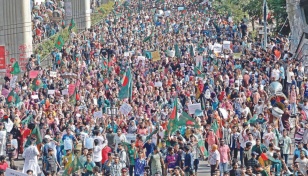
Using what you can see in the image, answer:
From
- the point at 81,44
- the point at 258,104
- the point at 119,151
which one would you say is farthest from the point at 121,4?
the point at 119,151

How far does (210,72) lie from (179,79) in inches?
54.9

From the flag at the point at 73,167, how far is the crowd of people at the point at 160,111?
0.02m

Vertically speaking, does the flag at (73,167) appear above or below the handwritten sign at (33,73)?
below

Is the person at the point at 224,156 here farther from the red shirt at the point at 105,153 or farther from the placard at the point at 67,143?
the placard at the point at 67,143

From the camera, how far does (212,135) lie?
25.4 m

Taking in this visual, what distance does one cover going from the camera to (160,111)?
29.4m

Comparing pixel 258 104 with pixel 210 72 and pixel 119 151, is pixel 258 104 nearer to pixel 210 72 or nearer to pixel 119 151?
pixel 119 151

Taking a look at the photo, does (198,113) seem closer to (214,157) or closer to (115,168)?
(214,157)

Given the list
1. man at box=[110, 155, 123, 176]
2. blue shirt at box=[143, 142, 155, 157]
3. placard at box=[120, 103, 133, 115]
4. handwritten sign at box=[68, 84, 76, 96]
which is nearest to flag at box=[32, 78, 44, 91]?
handwritten sign at box=[68, 84, 76, 96]

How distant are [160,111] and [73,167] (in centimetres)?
625

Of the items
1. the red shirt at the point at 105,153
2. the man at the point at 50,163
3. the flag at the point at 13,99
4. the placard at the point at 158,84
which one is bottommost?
the man at the point at 50,163

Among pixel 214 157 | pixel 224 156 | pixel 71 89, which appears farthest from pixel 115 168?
pixel 71 89

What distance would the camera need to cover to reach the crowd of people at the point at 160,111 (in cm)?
2378

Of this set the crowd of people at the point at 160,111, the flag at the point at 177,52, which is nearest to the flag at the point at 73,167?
the crowd of people at the point at 160,111
